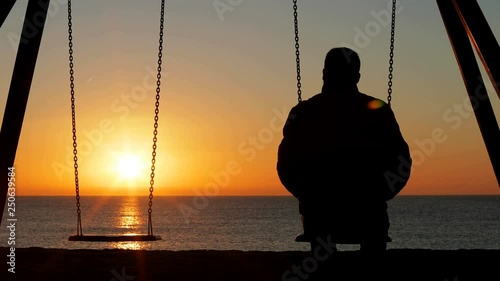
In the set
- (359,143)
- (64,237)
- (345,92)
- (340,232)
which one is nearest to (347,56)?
(345,92)

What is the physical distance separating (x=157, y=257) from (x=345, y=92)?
4.25 meters

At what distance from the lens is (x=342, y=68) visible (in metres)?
5.72

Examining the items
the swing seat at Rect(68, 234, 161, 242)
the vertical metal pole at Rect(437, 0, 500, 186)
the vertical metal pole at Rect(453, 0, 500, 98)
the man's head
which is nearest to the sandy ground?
the swing seat at Rect(68, 234, 161, 242)

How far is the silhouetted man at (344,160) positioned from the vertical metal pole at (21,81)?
11.6ft

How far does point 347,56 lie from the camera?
5.74 metres

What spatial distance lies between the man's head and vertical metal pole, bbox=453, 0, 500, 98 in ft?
7.78

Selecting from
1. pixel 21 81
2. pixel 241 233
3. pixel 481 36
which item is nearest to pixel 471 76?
pixel 481 36

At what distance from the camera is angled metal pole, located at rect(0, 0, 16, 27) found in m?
7.88

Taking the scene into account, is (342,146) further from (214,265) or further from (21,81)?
(21,81)

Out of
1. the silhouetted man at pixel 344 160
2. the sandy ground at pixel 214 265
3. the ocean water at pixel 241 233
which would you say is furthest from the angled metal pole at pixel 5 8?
the ocean water at pixel 241 233

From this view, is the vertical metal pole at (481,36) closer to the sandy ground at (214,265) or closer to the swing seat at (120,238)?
the sandy ground at (214,265)

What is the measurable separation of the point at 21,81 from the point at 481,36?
14.2 ft

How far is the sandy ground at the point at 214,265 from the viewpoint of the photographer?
7.82 m

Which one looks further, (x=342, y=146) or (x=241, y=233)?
(x=241, y=233)
